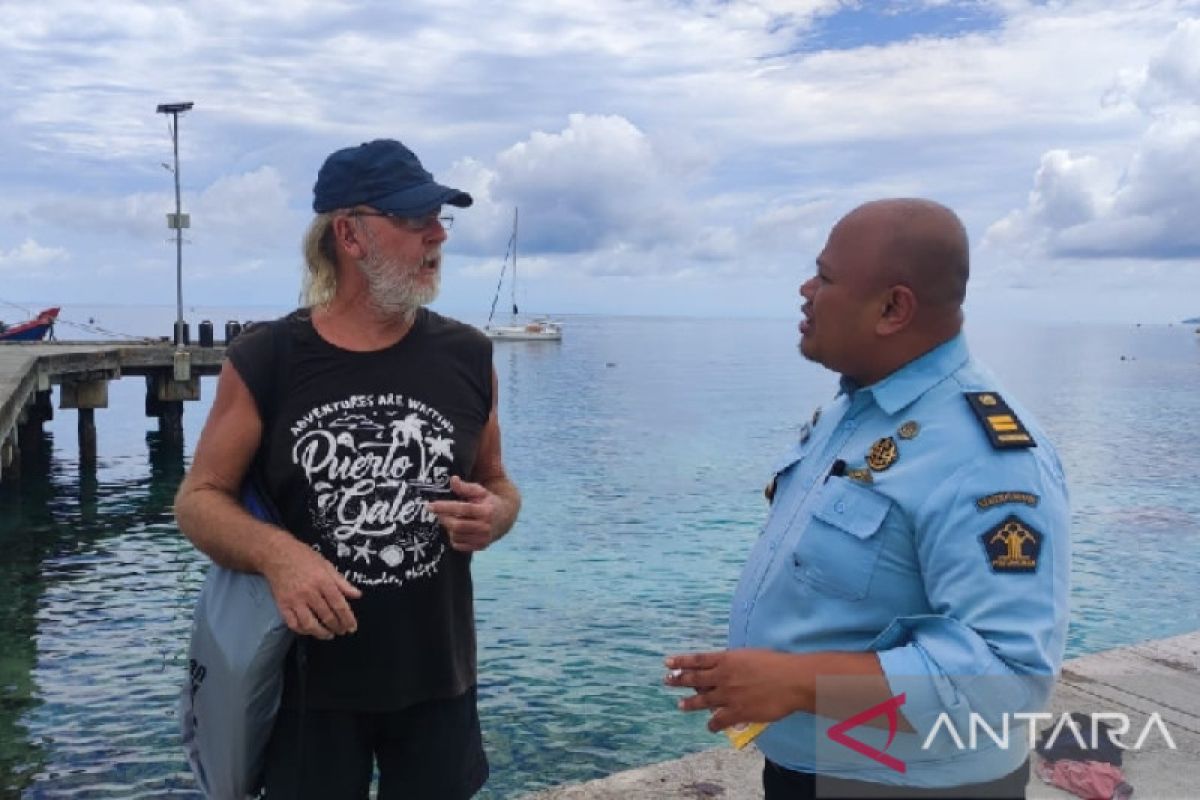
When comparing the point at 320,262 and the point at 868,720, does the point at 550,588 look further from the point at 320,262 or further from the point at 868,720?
the point at 868,720

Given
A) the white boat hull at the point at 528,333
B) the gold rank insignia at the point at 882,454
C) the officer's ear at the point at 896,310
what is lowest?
the white boat hull at the point at 528,333

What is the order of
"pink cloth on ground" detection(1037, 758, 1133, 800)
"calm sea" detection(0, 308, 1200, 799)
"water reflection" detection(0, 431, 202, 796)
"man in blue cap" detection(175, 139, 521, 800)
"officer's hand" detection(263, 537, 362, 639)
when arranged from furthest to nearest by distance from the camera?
"calm sea" detection(0, 308, 1200, 799) < "water reflection" detection(0, 431, 202, 796) < "pink cloth on ground" detection(1037, 758, 1133, 800) < "man in blue cap" detection(175, 139, 521, 800) < "officer's hand" detection(263, 537, 362, 639)

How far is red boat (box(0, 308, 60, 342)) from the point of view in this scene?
1604 inches

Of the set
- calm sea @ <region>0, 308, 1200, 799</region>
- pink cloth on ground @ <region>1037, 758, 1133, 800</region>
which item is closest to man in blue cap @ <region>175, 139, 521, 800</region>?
pink cloth on ground @ <region>1037, 758, 1133, 800</region>

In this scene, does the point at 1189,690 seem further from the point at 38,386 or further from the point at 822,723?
the point at 38,386

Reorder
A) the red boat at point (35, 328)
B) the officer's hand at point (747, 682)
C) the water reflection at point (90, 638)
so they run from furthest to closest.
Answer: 1. the red boat at point (35, 328)
2. the water reflection at point (90, 638)
3. the officer's hand at point (747, 682)

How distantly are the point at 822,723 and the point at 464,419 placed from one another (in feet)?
4.26

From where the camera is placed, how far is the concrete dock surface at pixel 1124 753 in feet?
14.4

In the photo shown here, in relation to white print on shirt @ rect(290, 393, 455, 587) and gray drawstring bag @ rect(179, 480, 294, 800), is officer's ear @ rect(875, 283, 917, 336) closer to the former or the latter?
white print on shirt @ rect(290, 393, 455, 587)

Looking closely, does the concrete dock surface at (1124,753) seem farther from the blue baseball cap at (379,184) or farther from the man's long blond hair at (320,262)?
the blue baseball cap at (379,184)

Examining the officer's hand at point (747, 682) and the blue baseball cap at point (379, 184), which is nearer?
the officer's hand at point (747, 682)

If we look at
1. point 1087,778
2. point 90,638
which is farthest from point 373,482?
point 90,638

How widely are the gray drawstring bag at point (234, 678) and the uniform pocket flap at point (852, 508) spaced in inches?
54.6

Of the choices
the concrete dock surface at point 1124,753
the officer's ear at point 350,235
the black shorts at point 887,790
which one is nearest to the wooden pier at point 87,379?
the concrete dock surface at point 1124,753
